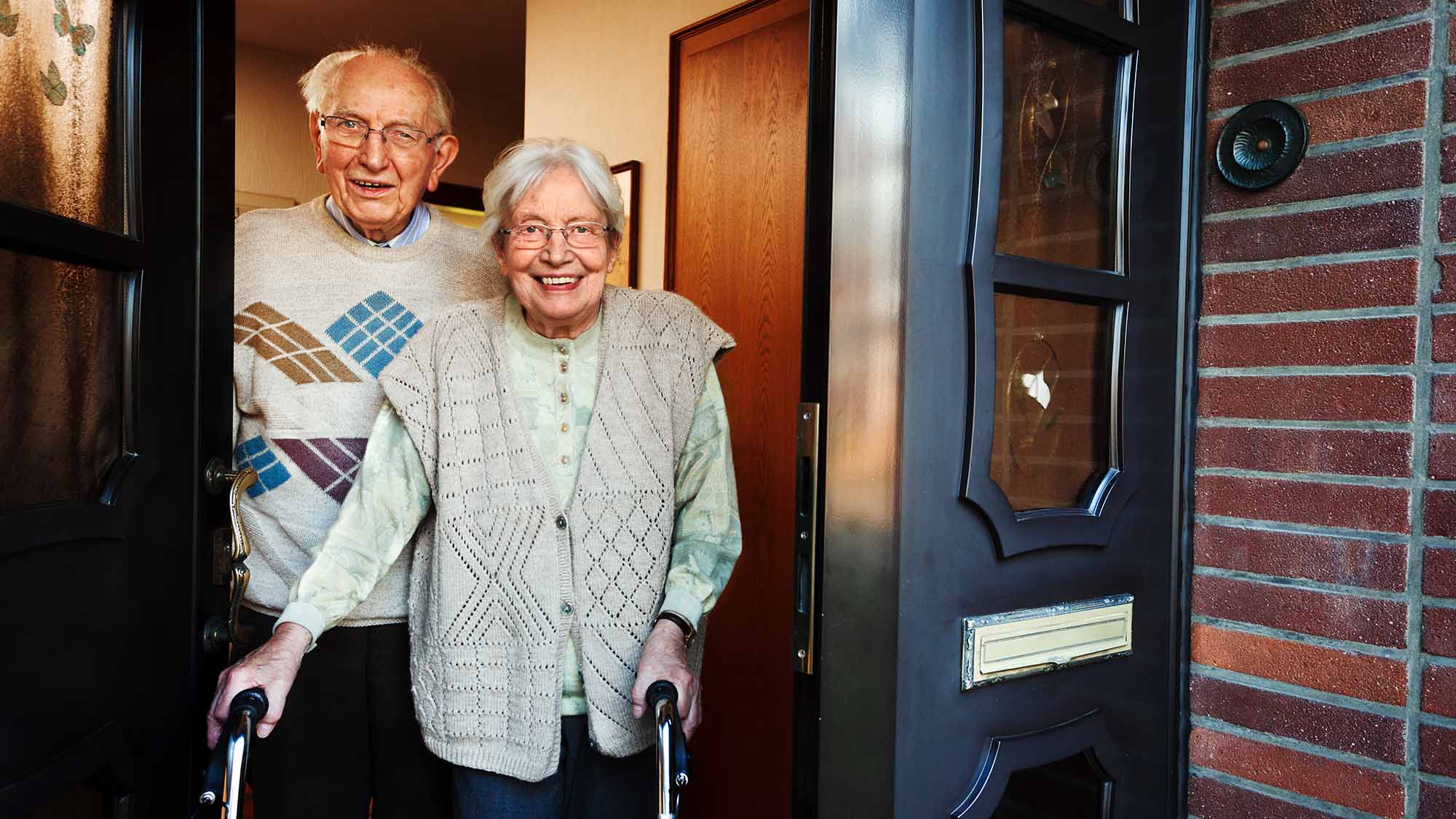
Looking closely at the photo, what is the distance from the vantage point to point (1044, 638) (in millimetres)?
1333

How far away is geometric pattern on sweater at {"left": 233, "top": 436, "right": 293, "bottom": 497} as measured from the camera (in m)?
1.76

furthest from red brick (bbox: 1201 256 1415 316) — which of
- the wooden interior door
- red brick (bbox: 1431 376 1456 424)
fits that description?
the wooden interior door

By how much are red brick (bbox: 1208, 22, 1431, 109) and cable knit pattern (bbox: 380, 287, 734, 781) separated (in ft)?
3.38

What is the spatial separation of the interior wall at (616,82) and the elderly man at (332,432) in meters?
1.46

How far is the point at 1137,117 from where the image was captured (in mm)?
1456

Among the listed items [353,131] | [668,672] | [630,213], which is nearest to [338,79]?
[353,131]

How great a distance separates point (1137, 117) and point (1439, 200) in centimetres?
40

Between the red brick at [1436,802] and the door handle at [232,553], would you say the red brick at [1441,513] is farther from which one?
the door handle at [232,553]

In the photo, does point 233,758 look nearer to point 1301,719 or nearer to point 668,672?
point 668,672

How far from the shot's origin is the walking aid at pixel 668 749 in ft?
4.10

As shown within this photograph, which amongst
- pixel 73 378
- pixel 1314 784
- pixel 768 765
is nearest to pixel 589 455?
pixel 73 378

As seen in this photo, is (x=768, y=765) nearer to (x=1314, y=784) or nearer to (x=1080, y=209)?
(x=1314, y=784)

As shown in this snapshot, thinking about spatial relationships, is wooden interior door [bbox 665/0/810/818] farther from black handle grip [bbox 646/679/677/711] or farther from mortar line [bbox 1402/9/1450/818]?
mortar line [bbox 1402/9/1450/818]

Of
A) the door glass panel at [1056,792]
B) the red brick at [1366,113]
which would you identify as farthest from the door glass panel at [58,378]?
the red brick at [1366,113]
